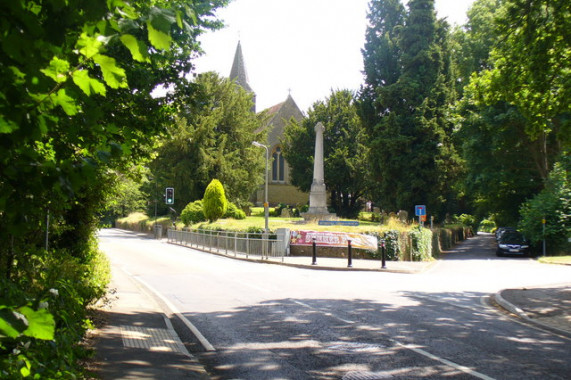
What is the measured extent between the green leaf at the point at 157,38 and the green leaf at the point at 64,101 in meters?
0.44

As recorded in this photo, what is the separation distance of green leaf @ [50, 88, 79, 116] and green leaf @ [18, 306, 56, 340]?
892 millimetres

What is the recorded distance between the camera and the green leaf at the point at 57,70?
2.28 m

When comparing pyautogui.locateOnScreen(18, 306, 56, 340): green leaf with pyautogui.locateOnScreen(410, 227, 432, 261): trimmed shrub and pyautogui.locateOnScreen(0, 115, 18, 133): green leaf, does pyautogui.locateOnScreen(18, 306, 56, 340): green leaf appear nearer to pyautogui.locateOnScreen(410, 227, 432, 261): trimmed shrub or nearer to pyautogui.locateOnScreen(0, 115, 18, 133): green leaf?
pyautogui.locateOnScreen(0, 115, 18, 133): green leaf

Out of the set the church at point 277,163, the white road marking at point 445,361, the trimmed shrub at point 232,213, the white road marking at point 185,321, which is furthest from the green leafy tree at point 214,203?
the white road marking at point 445,361

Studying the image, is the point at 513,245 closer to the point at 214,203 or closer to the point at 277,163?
the point at 214,203

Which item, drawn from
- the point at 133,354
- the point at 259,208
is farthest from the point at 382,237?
the point at 259,208

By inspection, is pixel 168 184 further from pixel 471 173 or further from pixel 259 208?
pixel 471 173

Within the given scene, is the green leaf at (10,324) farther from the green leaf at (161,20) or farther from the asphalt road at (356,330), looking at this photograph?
the asphalt road at (356,330)

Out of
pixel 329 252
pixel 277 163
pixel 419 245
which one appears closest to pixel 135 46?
pixel 329 252

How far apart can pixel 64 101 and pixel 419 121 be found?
3918 cm

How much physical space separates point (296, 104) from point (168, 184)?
102ft

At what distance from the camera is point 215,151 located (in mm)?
52500

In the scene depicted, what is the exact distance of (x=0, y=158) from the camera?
6.91 ft

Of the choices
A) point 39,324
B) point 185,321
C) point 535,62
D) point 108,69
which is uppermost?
point 535,62
